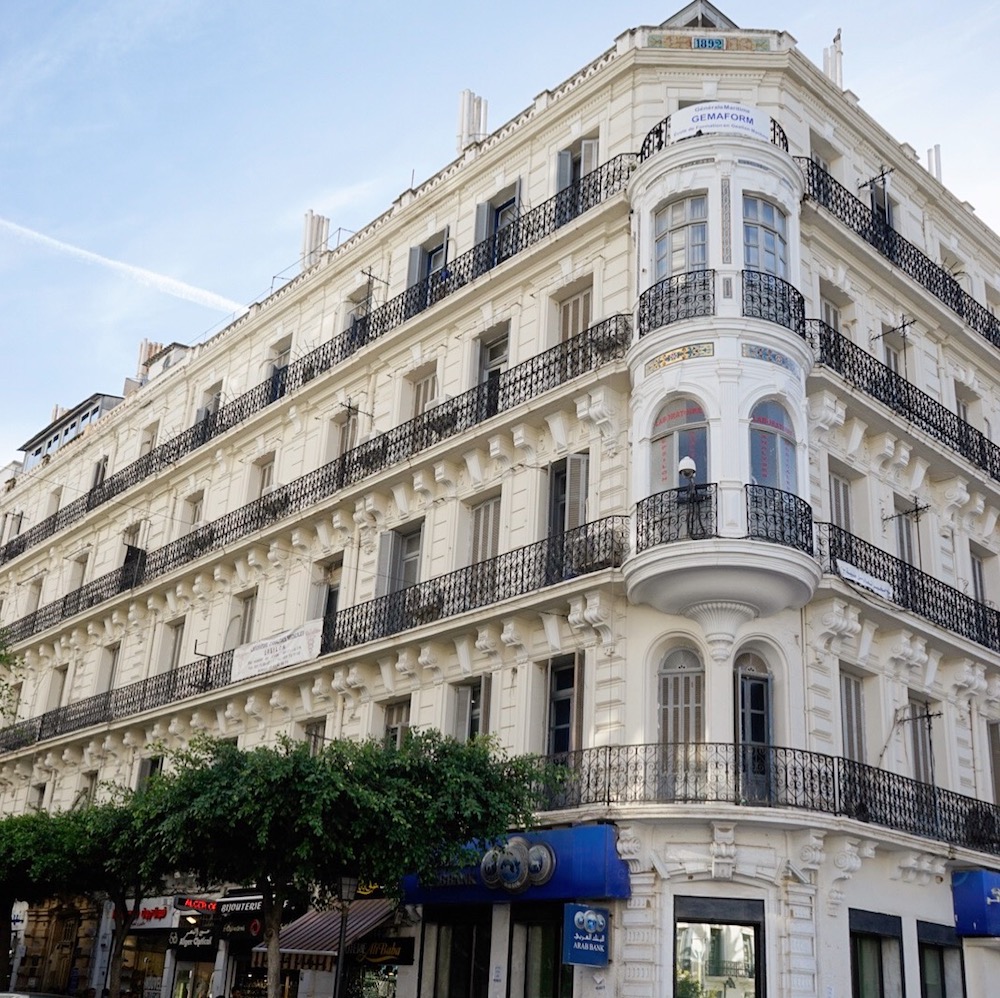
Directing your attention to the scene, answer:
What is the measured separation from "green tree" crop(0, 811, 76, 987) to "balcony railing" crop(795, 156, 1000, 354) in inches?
725

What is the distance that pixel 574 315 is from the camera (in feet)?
77.8

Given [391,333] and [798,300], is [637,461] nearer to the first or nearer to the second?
[798,300]

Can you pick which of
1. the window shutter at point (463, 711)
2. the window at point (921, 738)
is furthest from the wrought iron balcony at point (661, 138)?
the window at point (921, 738)

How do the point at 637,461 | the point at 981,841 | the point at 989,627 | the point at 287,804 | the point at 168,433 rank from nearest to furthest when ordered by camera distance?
the point at 287,804
the point at 637,461
the point at 981,841
the point at 989,627
the point at 168,433

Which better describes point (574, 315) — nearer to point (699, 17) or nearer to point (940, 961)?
point (699, 17)

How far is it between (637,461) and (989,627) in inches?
348

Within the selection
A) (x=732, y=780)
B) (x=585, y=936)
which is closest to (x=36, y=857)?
(x=585, y=936)

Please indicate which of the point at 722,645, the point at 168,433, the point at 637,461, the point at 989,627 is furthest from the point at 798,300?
the point at 168,433

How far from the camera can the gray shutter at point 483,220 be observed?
86.8ft

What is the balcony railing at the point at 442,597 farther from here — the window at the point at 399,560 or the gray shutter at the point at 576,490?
the window at the point at 399,560

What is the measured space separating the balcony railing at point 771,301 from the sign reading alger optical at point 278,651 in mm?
11033

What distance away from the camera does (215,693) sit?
90.3 ft

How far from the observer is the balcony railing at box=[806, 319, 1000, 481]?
21.9 m

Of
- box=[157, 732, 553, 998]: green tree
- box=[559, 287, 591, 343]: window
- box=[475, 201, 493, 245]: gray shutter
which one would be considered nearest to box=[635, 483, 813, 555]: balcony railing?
box=[157, 732, 553, 998]: green tree
